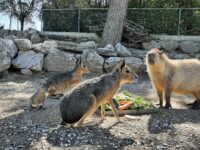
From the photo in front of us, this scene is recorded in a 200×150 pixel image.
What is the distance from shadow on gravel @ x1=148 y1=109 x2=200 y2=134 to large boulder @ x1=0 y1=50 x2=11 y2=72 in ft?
20.7

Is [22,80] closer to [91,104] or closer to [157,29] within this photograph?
[91,104]

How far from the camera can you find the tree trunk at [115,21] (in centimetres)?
1557

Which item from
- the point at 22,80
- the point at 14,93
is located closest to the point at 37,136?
the point at 14,93

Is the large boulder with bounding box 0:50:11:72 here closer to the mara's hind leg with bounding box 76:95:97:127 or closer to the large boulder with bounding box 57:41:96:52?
the large boulder with bounding box 57:41:96:52

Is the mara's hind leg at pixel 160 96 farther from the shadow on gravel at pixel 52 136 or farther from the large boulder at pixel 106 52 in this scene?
the large boulder at pixel 106 52

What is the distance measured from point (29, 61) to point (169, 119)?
681 cm

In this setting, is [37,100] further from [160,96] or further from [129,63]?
[129,63]

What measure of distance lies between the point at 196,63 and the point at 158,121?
2.29 meters

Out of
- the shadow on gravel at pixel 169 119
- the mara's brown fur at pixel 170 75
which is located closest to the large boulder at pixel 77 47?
the mara's brown fur at pixel 170 75

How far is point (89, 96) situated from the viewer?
23.5 ft

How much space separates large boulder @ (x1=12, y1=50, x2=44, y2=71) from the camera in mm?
13641

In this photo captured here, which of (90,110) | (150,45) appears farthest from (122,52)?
(90,110)

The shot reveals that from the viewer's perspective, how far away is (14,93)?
36.1 feet

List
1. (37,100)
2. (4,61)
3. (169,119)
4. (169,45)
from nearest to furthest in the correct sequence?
(169,119) → (37,100) → (4,61) → (169,45)
